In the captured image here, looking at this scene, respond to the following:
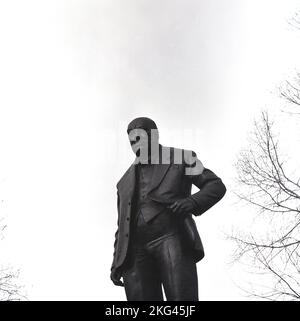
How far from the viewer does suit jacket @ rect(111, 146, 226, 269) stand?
5699mm

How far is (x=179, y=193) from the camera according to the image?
5.94 metres

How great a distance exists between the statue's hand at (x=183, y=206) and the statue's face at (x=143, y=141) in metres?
0.83

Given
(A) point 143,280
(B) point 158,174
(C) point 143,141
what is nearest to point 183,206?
(B) point 158,174

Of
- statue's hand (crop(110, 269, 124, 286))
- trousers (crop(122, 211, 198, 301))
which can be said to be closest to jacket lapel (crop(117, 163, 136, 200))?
trousers (crop(122, 211, 198, 301))

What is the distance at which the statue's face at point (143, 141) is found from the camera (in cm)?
628

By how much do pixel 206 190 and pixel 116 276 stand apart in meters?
1.26

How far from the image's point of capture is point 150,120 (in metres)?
6.39

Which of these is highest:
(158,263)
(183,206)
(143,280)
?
(183,206)

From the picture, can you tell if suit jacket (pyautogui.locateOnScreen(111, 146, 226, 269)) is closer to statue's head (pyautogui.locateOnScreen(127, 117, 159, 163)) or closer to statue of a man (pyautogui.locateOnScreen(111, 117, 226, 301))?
statue of a man (pyautogui.locateOnScreen(111, 117, 226, 301))

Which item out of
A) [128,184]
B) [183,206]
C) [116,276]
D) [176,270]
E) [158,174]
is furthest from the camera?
[128,184]

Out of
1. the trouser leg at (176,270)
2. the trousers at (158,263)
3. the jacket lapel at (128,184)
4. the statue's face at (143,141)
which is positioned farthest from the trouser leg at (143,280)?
the statue's face at (143,141)

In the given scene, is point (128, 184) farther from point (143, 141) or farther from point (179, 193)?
point (179, 193)

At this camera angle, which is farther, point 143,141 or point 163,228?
point 143,141
